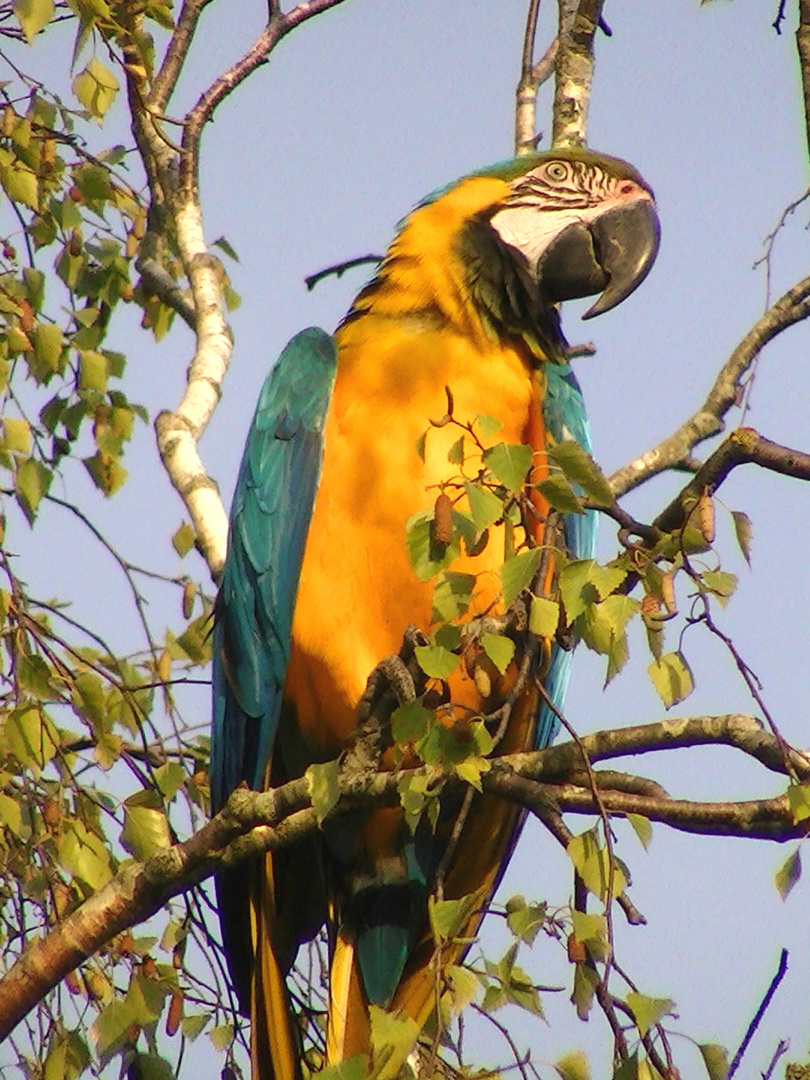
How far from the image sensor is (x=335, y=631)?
10.3 feet

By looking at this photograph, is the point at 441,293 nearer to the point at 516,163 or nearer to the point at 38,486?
the point at 516,163

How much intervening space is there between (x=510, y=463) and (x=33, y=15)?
1510 millimetres

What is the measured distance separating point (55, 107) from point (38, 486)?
0.97m

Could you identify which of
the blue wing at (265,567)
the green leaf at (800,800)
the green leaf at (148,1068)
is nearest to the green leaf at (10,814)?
the green leaf at (148,1068)

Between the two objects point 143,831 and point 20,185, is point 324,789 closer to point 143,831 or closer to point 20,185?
point 143,831

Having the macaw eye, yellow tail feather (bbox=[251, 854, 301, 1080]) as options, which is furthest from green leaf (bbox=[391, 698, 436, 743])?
the macaw eye

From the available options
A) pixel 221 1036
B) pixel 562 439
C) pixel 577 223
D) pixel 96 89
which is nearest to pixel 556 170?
pixel 577 223

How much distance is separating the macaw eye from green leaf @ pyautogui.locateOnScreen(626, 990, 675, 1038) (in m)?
2.40

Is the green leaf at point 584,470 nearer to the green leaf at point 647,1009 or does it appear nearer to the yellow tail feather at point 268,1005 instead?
the green leaf at point 647,1009

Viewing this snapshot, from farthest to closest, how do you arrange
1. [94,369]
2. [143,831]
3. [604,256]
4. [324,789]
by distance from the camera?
[604,256] < [94,369] < [143,831] < [324,789]

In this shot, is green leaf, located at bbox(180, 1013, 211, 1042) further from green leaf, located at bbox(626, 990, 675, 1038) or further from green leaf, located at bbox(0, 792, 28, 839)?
green leaf, located at bbox(626, 990, 675, 1038)

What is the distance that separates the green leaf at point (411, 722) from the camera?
6.34ft

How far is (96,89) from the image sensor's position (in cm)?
306

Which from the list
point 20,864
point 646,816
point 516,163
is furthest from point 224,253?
point 646,816
